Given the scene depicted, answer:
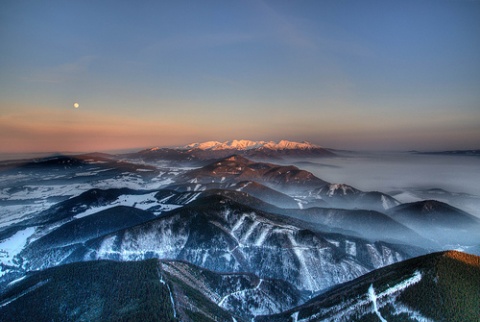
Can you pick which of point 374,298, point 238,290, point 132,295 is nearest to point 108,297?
point 132,295

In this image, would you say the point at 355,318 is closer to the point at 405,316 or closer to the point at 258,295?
the point at 405,316

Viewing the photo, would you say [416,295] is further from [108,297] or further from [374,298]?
[108,297]

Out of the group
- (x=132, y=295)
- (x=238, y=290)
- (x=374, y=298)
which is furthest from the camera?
(x=238, y=290)

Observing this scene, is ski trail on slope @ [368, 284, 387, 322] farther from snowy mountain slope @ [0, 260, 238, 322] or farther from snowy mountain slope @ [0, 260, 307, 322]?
snowy mountain slope @ [0, 260, 238, 322]

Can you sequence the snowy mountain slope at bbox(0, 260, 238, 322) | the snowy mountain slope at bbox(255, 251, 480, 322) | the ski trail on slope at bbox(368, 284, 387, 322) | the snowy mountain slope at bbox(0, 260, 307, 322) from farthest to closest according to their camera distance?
the ski trail on slope at bbox(368, 284, 387, 322)
the snowy mountain slope at bbox(0, 260, 307, 322)
the snowy mountain slope at bbox(0, 260, 238, 322)
the snowy mountain slope at bbox(255, 251, 480, 322)

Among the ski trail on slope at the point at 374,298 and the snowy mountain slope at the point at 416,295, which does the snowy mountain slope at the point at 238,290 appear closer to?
the snowy mountain slope at the point at 416,295

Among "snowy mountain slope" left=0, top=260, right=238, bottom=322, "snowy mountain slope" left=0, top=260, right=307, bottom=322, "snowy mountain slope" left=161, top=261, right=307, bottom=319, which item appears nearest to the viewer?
"snowy mountain slope" left=0, top=260, right=238, bottom=322

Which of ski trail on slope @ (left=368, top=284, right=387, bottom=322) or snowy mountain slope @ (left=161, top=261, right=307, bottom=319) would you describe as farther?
snowy mountain slope @ (left=161, top=261, right=307, bottom=319)

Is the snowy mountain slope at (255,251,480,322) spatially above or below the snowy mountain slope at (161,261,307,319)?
above

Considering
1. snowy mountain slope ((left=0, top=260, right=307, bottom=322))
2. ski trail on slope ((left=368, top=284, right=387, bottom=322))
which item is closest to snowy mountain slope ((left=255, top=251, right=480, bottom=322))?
ski trail on slope ((left=368, top=284, right=387, bottom=322))
